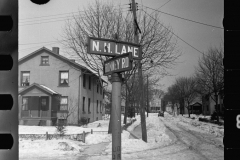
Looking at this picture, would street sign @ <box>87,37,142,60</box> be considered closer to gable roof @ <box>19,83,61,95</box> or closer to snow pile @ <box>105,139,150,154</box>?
snow pile @ <box>105,139,150,154</box>

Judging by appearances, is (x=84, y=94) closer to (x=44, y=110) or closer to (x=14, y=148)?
(x=44, y=110)

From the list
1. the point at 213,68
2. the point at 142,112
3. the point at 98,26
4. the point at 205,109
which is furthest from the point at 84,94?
the point at 205,109

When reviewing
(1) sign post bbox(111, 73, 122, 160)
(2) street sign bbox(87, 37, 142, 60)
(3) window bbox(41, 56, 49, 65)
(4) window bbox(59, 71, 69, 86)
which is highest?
(3) window bbox(41, 56, 49, 65)

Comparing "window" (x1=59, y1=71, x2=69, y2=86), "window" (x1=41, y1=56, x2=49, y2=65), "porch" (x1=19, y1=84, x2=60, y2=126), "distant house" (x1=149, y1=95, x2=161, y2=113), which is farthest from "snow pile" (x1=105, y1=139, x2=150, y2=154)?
"distant house" (x1=149, y1=95, x2=161, y2=113)

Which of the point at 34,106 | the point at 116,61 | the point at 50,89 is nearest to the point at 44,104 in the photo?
the point at 34,106

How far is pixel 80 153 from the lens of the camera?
1013 cm

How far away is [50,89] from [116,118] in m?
21.9

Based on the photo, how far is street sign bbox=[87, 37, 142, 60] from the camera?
12.5 feet

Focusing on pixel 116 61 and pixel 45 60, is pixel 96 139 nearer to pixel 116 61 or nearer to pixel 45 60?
pixel 116 61

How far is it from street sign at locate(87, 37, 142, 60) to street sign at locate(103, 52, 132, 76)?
0.12 m

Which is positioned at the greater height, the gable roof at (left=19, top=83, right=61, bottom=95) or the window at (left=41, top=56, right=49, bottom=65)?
the window at (left=41, top=56, right=49, bottom=65)

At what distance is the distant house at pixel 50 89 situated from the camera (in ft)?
77.7

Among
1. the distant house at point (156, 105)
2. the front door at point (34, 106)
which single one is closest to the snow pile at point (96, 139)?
the front door at point (34, 106)

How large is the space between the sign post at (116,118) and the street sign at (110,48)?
38cm
